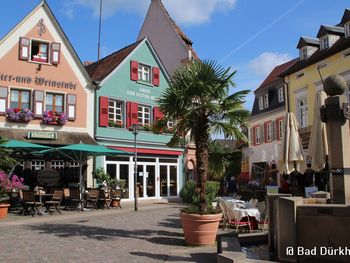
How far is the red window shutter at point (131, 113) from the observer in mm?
26234

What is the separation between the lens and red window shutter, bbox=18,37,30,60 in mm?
22464

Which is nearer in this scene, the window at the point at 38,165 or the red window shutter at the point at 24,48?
the red window shutter at the point at 24,48

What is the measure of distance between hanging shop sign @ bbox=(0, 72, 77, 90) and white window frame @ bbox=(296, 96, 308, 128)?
47.0 ft

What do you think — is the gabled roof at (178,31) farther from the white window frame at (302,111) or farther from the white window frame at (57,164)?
the white window frame at (57,164)

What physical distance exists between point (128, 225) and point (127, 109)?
1328 centimetres

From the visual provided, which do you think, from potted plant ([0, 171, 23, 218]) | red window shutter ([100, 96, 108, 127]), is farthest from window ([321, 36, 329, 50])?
potted plant ([0, 171, 23, 218])

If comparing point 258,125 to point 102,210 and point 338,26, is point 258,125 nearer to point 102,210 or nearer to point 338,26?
point 338,26

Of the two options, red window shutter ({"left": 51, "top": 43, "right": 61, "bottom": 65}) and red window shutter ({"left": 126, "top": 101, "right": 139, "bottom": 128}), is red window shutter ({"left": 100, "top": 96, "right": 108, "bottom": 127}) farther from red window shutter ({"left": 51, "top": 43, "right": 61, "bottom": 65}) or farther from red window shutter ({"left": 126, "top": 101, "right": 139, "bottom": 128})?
red window shutter ({"left": 51, "top": 43, "right": 61, "bottom": 65})

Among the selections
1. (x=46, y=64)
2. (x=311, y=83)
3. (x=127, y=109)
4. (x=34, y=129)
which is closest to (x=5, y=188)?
(x=34, y=129)

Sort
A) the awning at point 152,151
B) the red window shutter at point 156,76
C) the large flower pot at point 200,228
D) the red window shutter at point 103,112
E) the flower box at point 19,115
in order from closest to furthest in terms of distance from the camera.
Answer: the large flower pot at point 200,228 < the flower box at point 19,115 < the red window shutter at point 103,112 < the awning at point 152,151 < the red window shutter at point 156,76

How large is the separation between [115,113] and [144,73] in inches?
140

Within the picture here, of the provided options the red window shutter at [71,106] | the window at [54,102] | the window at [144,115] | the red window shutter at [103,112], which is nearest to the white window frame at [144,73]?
the window at [144,115]

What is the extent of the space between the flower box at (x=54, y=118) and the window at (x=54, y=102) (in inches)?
17.6

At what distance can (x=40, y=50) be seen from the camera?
2342 centimetres
